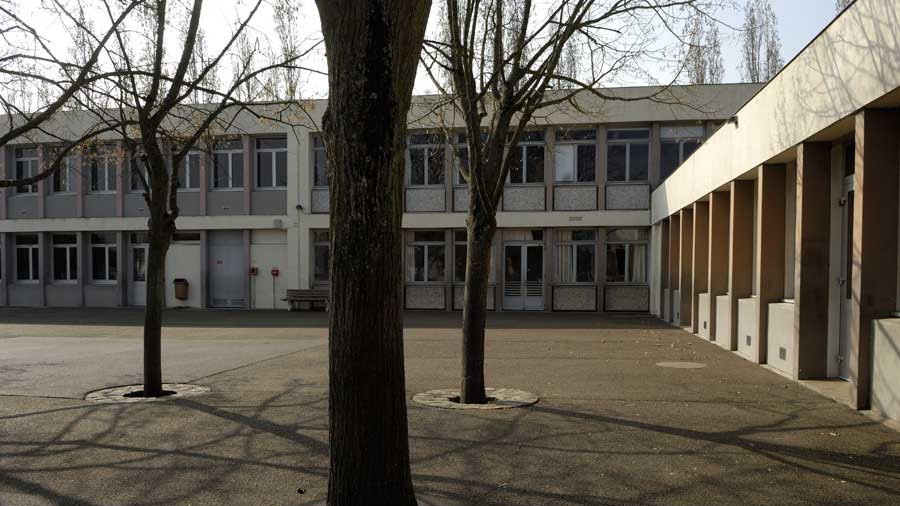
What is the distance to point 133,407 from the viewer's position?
908 centimetres

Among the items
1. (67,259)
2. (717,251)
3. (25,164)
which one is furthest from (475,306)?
(25,164)

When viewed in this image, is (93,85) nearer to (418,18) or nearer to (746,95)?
(418,18)

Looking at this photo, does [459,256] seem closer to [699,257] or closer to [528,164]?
[528,164]

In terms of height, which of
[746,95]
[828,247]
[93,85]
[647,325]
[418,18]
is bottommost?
[647,325]

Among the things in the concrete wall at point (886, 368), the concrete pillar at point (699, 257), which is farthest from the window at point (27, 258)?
the concrete wall at point (886, 368)

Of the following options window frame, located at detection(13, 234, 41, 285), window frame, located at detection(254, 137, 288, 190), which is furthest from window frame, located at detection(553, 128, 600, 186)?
window frame, located at detection(13, 234, 41, 285)

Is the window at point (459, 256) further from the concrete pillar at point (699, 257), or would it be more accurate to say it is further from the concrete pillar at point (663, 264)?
the concrete pillar at point (699, 257)

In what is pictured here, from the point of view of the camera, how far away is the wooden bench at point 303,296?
29734mm

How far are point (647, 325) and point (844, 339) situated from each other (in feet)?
37.8

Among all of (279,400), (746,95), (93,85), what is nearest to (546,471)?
(279,400)

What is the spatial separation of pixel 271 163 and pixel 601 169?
40.7 ft

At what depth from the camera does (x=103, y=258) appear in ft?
109

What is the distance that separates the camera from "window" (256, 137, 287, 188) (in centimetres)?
3158

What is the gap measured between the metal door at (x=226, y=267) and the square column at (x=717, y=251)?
64.1 ft
